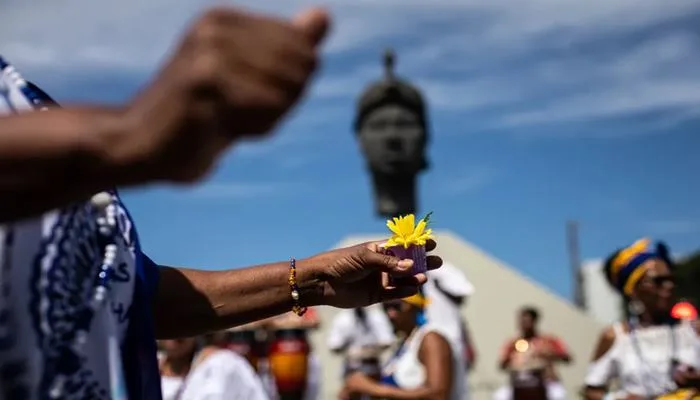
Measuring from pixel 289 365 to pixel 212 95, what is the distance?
25.0 feet

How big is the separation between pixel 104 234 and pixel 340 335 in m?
9.31

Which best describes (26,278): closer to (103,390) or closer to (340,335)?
(103,390)

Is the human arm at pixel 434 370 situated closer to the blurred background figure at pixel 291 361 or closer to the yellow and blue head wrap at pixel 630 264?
the yellow and blue head wrap at pixel 630 264

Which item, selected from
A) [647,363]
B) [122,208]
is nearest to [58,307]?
[122,208]

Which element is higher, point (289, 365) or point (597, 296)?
point (597, 296)

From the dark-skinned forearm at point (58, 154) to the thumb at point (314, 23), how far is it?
250 millimetres

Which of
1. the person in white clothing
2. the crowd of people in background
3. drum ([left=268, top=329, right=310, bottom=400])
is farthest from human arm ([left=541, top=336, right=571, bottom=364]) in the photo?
the crowd of people in background

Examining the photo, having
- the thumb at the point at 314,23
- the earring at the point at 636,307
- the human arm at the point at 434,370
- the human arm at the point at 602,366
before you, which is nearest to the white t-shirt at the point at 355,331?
the human arm at the point at 602,366

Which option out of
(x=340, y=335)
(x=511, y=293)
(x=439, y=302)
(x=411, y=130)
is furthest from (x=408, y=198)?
(x=439, y=302)

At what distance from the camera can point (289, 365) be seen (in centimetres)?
864

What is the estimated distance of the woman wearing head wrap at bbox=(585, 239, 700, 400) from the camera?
6.19 m

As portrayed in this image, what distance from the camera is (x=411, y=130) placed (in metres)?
20.3

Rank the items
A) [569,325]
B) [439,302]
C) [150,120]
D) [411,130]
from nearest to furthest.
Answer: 1. [150,120]
2. [439,302]
3. [411,130]
4. [569,325]

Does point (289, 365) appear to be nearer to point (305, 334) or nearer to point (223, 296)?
point (305, 334)
